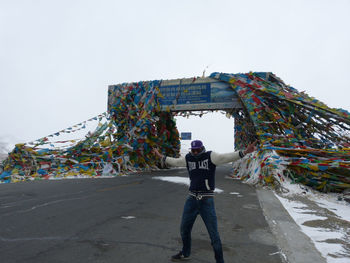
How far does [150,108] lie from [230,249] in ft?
51.8

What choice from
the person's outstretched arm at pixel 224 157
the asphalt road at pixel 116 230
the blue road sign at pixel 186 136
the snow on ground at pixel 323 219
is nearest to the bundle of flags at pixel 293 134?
the snow on ground at pixel 323 219

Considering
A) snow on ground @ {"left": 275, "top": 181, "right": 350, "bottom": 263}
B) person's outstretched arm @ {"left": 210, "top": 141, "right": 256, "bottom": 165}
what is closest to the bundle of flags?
snow on ground @ {"left": 275, "top": 181, "right": 350, "bottom": 263}

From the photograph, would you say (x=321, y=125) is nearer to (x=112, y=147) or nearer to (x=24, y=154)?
(x=112, y=147)

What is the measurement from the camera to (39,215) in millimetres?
5816

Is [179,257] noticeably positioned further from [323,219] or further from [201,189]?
[323,219]

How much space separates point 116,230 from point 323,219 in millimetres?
4691

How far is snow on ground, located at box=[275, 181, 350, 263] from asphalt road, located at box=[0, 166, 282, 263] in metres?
0.79

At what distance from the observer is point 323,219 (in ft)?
19.1

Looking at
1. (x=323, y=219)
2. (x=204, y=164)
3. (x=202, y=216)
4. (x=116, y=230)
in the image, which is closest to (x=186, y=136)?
(x=323, y=219)

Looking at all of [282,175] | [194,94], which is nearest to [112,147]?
[194,94]

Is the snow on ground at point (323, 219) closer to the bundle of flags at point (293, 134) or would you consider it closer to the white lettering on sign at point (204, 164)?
the bundle of flags at point (293, 134)

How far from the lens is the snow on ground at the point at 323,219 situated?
399 cm

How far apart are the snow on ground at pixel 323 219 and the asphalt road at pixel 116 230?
31.2 inches

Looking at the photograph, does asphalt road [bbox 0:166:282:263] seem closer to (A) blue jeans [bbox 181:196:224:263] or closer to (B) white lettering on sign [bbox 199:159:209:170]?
(A) blue jeans [bbox 181:196:224:263]
